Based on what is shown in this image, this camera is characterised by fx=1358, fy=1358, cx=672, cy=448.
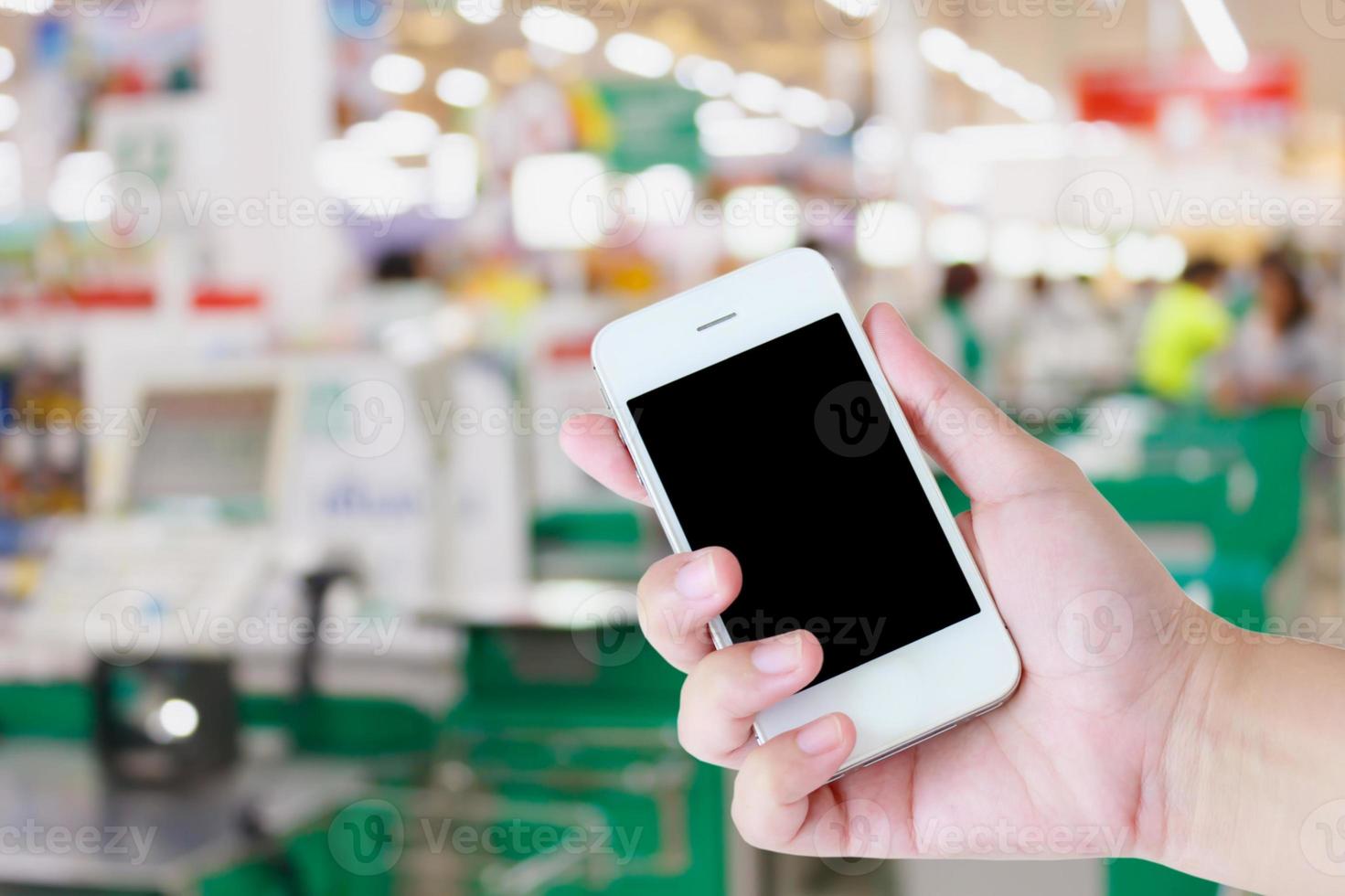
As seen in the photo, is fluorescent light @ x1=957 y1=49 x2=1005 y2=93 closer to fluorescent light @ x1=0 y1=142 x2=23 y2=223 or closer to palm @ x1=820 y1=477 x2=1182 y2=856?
fluorescent light @ x1=0 y1=142 x2=23 y2=223

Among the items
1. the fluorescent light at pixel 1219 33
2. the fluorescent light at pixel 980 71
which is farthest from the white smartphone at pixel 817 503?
the fluorescent light at pixel 980 71

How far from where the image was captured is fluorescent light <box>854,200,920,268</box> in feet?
30.0

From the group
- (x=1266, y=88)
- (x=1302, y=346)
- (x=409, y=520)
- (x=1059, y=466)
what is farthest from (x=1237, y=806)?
(x=1266, y=88)

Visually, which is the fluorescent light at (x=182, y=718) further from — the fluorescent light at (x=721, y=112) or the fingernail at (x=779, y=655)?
the fluorescent light at (x=721, y=112)

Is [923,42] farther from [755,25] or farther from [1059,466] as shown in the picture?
[1059,466]

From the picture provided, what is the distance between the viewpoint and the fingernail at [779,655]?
3.22 feet

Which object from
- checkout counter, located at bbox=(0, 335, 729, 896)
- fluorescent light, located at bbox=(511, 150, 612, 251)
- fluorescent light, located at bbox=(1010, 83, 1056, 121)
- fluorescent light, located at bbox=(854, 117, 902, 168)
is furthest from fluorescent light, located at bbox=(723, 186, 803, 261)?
fluorescent light, located at bbox=(1010, 83, 1056, 121)

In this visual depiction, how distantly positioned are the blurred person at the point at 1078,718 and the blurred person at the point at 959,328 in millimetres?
6850

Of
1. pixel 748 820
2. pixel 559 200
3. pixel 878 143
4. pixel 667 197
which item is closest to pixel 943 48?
pixel 878 143

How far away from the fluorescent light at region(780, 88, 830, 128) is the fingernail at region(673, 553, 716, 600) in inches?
501

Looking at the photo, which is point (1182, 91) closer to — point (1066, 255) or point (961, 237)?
point (1066, 255)

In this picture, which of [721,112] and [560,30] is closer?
[560,30]

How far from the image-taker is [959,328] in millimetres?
8266

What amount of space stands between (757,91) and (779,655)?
12.3 m
